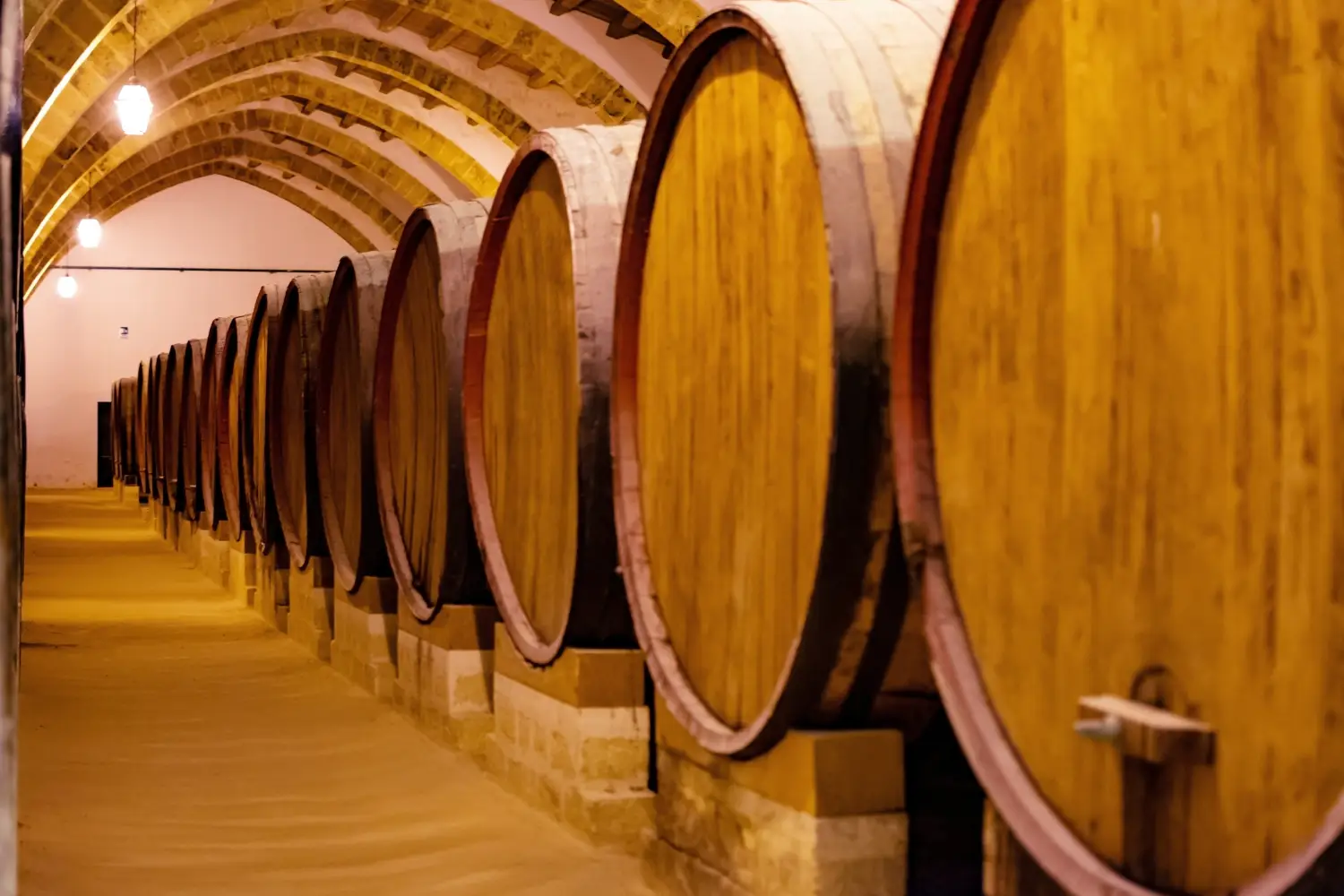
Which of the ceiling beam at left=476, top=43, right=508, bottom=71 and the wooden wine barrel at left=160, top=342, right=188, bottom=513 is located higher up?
the ceiling beam at left=476, top=43, right=508, bottom=71

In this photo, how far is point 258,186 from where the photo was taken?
1120 inches

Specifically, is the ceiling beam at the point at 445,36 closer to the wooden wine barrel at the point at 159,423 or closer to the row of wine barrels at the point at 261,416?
the wooden wine barrel at the point at 159,423

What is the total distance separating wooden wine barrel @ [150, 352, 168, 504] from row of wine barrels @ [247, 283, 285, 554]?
18.8ft

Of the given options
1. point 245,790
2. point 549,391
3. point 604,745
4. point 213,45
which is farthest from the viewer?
point 213,45

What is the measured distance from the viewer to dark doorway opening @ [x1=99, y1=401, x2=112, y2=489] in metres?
28.1

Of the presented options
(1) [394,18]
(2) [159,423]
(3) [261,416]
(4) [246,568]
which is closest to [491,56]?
(1) [394,18]

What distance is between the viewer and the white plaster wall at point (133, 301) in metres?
27.9

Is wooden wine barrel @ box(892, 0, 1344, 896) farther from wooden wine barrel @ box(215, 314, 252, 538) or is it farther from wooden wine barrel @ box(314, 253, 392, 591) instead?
wooden wine barrel @ box(215, 314, 252, 538)

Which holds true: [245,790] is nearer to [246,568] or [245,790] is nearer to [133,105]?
[246,568]

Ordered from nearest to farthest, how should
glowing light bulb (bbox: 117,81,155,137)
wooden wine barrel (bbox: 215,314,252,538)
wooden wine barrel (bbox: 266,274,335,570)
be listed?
wooden wine barrel (bbox: 266,274,335,570) → wooden wine barrel (bbox: 215,314,252,538) → glowing light bulb (bbox: 117,81,155,137)

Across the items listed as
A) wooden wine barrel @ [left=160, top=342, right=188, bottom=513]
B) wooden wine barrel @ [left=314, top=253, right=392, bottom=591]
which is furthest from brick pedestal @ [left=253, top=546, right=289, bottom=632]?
wooden wine barrel @ [left=160, top=342, right=188, bottom=513]

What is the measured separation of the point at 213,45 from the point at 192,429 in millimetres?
5435

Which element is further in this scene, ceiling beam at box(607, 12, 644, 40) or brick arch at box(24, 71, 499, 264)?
brick arch at box(24, 71, 499, 264)

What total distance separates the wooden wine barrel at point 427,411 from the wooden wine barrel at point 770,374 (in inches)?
46.8
